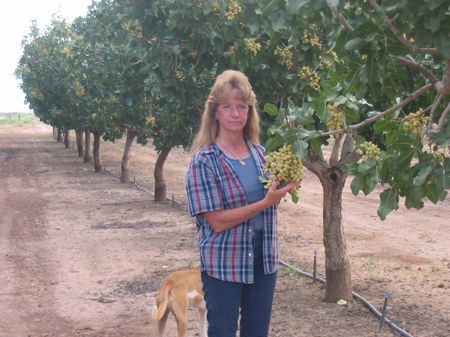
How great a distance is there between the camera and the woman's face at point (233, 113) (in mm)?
3186

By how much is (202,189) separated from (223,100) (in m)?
0.44

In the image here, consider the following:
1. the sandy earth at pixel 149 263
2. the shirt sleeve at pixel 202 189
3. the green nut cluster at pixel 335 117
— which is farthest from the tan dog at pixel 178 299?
the green nut cluster at pixel 335 117

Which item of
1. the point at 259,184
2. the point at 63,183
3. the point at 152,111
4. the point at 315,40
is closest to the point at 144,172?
the point at 63,183

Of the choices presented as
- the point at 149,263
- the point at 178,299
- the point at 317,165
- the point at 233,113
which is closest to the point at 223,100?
the point at 233,113

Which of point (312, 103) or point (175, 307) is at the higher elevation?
point (312, 103)

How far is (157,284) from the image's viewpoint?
26.2 feet

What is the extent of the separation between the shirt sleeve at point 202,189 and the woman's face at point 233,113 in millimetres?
212

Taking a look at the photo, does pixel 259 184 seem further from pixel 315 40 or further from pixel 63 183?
pixel 63 183

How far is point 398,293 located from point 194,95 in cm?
322

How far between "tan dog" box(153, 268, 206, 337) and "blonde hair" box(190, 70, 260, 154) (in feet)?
8.06

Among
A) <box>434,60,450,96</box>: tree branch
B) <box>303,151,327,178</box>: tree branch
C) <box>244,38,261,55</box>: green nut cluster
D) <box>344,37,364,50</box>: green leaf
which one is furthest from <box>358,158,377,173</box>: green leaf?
<box>303,151,327,178</box>: tree branch

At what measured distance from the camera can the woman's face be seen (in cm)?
319

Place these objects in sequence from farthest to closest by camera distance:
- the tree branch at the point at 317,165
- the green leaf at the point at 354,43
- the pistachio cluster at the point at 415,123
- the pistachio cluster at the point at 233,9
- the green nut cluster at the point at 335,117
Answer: the tree branch at the point at 317,165
the pistachio cluster at the point at 233,9
the green nut cluster at the point at 335,117
the pistachio cluster at the point at 415,123
the green leaf at the point at 354,43

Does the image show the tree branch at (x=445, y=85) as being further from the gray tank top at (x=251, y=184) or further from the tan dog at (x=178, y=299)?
the tan dog at (x=178, y=299)
